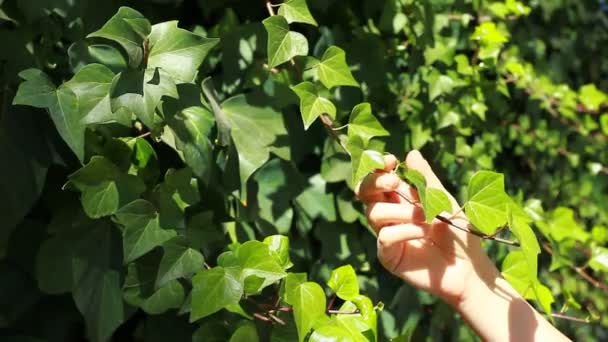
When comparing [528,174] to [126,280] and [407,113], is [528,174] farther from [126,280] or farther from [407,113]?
[126,280]

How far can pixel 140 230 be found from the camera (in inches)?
35.8

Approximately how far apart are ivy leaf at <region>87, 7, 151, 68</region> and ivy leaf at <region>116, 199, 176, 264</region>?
0.65 ft

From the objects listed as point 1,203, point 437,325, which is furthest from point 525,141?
point 1,203

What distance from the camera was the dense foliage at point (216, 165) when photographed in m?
0.86

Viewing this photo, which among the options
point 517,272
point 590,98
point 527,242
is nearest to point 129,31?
point 527,242

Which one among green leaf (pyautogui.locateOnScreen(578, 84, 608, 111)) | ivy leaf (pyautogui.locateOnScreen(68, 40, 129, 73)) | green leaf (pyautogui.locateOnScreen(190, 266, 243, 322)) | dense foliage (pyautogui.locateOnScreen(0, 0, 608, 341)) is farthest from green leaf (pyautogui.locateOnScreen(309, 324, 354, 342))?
green leaf (pyautogui.locateOnScreen(578, 84, 608, 111))

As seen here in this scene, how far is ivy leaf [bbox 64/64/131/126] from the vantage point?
0.83m

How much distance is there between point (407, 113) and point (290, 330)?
673 mm

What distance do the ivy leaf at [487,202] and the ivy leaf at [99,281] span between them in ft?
1.61

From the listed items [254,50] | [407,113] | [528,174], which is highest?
[254,50]

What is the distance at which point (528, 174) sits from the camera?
233 centimetres

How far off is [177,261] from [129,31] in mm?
300

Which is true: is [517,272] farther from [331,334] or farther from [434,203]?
[331,334]

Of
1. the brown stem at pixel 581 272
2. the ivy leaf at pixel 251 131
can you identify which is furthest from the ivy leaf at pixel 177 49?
the brown stem at pixel 581 272
